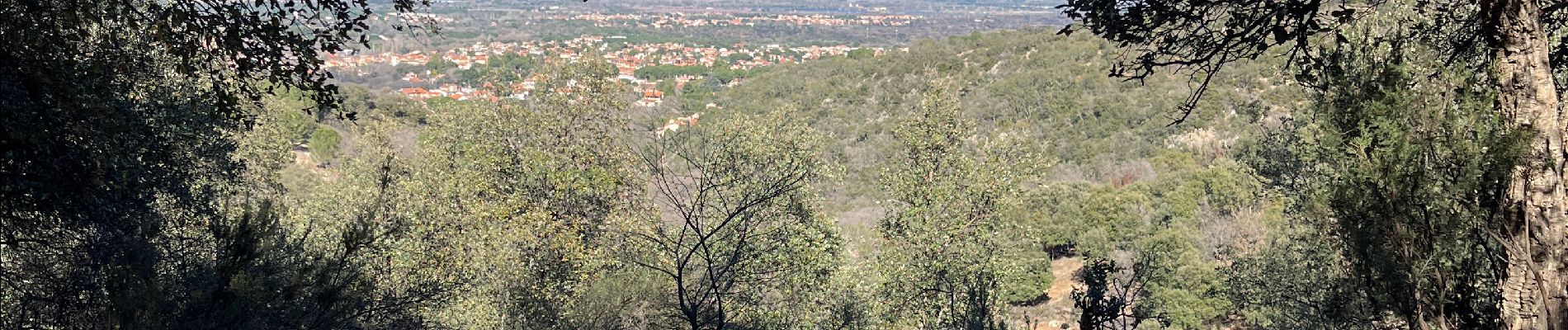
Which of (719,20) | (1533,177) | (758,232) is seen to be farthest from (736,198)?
(719,20)

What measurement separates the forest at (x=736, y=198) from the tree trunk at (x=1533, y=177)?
1cm

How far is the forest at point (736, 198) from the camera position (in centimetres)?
431

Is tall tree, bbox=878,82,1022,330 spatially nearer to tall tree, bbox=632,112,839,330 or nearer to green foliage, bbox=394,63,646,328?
tall tree, bbox=632,112,839,330

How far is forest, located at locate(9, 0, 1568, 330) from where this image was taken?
4312 mm

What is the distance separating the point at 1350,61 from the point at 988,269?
996 cm

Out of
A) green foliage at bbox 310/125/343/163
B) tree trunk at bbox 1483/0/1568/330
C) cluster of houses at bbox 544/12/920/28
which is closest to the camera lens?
tree trunk at bbox 1483/0/1568/330

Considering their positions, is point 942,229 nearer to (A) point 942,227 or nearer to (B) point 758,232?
(A) point 942,227

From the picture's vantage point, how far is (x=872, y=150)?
43094 mm

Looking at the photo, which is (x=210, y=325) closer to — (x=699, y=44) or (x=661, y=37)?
(x=699, y=44)

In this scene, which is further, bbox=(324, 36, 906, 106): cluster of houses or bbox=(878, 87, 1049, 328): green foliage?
bbox=(324, 36, 906, 106): cluster of houses

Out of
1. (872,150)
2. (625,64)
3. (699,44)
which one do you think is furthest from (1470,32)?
(699,44)

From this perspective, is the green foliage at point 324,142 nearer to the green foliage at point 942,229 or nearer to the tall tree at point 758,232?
the tall tree at point 758,232

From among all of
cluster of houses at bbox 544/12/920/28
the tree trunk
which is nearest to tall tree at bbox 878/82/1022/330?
the tree trunk

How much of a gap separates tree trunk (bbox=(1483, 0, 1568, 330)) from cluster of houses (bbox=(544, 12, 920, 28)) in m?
167
